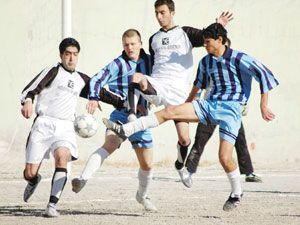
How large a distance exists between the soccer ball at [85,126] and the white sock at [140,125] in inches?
23.5

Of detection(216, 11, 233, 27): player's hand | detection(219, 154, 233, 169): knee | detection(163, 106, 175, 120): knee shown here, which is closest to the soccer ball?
detection(163, 106, 175, 120): knee

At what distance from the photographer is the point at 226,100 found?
9953mm

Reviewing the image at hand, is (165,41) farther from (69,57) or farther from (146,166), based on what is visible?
(146,166)

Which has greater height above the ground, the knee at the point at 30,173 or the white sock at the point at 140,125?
the white sock at the point at 140,125

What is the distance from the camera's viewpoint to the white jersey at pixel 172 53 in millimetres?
10875

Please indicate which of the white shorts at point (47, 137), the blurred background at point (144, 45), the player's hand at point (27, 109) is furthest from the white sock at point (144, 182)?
the blurred background at point (144, 45)

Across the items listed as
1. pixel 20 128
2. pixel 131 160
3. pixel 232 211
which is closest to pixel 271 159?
pixel 131 160

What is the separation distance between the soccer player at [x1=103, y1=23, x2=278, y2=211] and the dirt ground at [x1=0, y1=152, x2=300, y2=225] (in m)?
0.55

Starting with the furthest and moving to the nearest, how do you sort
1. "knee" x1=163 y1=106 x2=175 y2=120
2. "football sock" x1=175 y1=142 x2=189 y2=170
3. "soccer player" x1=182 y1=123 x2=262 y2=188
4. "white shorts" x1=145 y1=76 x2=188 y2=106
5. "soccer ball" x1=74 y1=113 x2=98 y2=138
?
"soccer player" x1=182 y1=123 x2=262 y2=188 → "football sock" x1=175 y1=142 x2=189 y2=170 → "white shorts" x1=145 y1=76 x2=188 y2=106 → "soccer ball" x1=74 y1=113 x2=98 y2=138 → "knee" x1=163 y1=106 x2=175 y2=120

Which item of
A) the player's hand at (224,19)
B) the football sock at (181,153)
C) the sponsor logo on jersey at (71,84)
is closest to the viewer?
the sponsor logo on jersey at (71,84)

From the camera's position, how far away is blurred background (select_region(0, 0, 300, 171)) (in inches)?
671

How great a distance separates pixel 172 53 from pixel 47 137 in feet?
5.98

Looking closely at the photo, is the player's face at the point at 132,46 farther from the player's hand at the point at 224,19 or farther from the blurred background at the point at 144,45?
the blurred background at the point at 144,45

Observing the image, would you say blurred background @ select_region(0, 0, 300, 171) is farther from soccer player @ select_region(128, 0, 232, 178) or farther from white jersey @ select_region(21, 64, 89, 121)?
white jersey @ select_region(21, 64, 89, 121)
